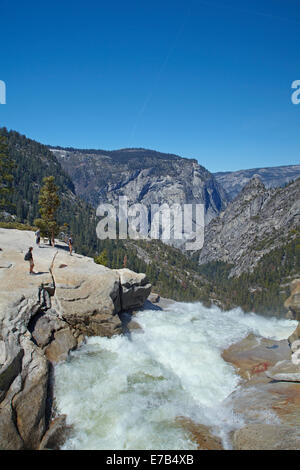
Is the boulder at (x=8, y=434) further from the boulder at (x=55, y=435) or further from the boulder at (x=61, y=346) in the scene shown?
the boulder at (x=61, y=346)

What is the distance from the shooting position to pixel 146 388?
20.8 m

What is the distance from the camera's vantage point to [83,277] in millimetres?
30000

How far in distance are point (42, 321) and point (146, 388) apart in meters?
10.4

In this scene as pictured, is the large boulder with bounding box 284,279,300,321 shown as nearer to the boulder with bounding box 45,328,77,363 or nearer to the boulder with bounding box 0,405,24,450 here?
the boulder with bounding box 45,328,77,363

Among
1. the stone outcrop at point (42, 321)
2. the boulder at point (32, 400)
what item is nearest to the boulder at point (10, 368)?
the stone outcrop at point (42, 321)

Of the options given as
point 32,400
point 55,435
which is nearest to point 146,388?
point 55,435

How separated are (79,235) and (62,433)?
171m

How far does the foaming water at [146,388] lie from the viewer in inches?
A: 647

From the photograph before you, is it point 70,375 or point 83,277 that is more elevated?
point 83,277

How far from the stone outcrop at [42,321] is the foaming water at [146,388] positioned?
4.38 feet

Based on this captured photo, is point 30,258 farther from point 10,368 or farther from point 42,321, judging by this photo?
point 10,368
